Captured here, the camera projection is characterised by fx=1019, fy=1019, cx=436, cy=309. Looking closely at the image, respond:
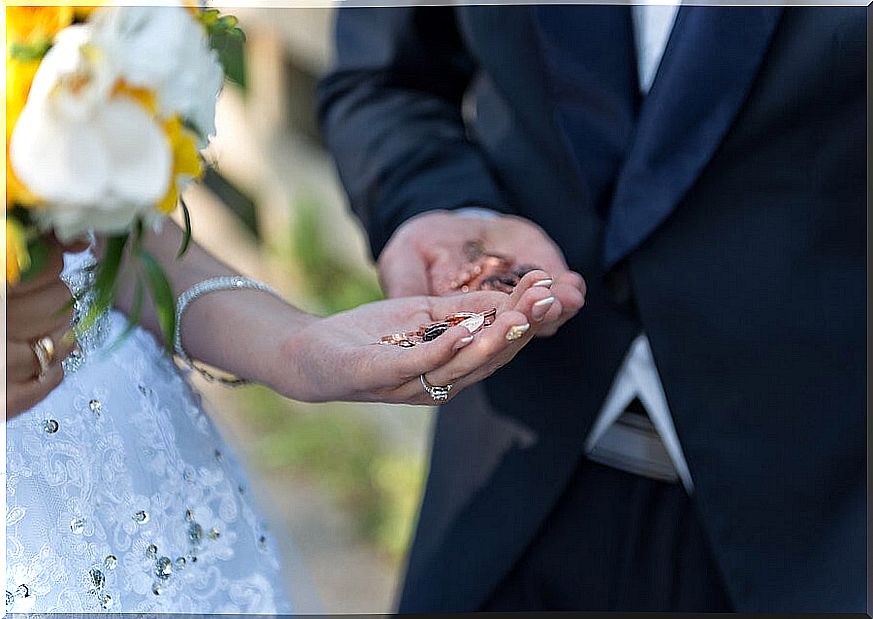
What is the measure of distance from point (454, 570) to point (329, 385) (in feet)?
1.59

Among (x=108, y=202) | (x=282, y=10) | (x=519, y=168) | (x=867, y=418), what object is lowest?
(x=282, y=10)

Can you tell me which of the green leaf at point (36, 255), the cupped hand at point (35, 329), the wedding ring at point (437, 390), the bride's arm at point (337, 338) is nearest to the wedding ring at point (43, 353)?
the cupped hand at point (35, 329)

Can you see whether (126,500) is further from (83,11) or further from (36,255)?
(83,11)

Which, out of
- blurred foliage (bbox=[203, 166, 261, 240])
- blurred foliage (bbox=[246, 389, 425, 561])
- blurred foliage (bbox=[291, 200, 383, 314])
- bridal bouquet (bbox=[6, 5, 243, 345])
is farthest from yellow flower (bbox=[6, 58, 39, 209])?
blurred foliage (bbox=[203, 166, 261, 240])

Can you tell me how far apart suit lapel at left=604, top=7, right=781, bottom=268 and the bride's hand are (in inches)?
8.9

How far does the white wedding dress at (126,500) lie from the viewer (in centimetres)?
94

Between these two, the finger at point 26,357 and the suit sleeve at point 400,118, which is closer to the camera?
the finger at point 26,357

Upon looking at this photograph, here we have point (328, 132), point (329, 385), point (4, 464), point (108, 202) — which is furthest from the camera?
point (328, 132)

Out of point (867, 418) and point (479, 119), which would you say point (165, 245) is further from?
point (867, 418)

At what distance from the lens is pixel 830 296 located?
1.18m

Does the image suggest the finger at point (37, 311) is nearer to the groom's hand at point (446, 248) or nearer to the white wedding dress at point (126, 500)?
the white wedding dress at point (126, 500)

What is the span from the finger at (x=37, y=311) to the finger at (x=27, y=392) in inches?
1.8

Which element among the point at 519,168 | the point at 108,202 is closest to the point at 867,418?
the point at 519,168

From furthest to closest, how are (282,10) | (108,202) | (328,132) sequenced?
1. (282,10)
2. (328,132)
3. (108,202)
